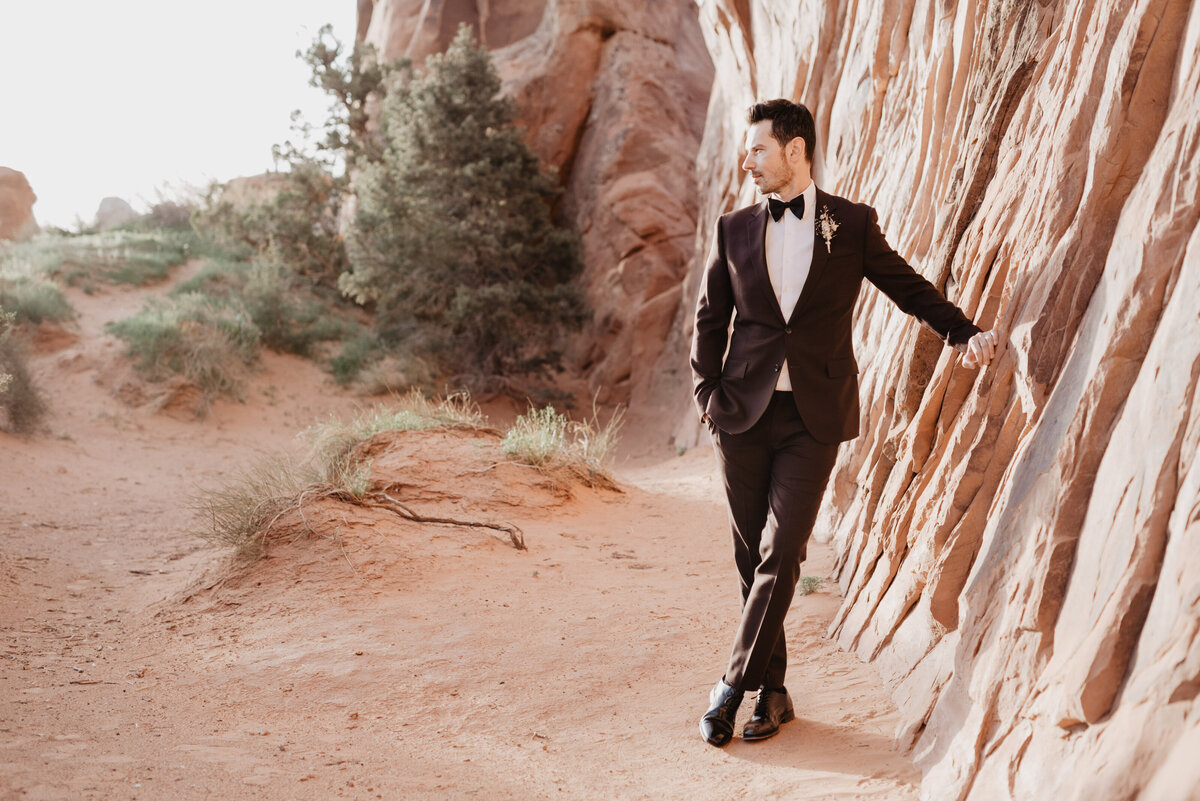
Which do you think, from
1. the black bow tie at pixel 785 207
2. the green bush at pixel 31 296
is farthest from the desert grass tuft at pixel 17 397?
the black bow tie at pixel 785 207

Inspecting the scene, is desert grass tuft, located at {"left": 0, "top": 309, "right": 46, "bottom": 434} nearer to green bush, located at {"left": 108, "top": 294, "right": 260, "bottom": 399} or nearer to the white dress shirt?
green bush, located at {"left": 108, "top": 294, "right": 260, "bottom": 399}

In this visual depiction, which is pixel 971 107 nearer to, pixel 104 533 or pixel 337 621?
pixel 337 621

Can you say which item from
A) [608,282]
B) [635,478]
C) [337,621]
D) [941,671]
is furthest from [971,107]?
[608,282]

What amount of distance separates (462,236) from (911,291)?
36.9ft

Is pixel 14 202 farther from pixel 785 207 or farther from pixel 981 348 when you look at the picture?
pixel 981 348

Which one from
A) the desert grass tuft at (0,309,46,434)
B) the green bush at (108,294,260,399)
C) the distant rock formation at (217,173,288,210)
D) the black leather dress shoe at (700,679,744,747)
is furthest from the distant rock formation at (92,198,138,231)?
the black leather dress shoe at (700,679,744,747)

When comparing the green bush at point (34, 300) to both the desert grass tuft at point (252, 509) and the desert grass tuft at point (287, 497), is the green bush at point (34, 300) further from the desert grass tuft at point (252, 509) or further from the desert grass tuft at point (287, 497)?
the desert grass tuft at point (252, 509)

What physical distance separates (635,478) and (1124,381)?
814 cm

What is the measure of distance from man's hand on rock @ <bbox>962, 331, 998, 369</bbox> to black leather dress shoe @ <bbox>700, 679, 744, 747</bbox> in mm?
1459

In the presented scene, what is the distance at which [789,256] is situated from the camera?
353 centimetres

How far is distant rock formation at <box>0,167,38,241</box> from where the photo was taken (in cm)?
2334

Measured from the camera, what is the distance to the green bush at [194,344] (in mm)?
13344

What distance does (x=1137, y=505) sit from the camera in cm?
248

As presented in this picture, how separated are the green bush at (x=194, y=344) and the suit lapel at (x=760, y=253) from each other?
11173 mm
